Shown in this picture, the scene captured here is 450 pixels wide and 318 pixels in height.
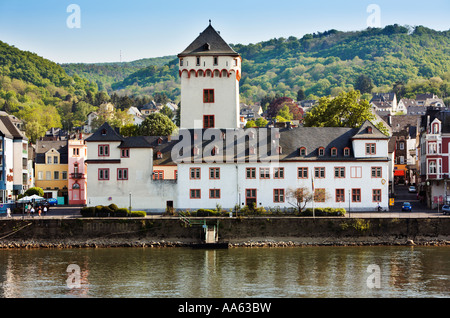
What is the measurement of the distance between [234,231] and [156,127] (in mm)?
64486

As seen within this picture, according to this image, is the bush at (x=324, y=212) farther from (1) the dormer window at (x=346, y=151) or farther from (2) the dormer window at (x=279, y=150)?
(2) the dormer window at (x=279, y=150)

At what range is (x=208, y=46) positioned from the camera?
99062 mm

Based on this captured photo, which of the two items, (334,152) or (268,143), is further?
(268,143)

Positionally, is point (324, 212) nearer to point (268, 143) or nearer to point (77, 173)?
point (268, 143)

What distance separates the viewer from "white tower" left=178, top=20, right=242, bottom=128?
325 ft

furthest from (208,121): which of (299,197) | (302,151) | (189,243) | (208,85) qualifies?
(189,243)

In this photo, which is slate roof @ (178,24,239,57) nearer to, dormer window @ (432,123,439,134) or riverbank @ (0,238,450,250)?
dormer window @ (432,123,439,134)

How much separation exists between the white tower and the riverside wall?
2127cm

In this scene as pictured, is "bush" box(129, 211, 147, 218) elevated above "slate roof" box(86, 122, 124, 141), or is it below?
below

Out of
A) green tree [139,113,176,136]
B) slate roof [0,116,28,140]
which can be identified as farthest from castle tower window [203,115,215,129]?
green tree [139,113,176,136]

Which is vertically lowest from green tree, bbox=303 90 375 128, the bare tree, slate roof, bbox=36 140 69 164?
the bare tree

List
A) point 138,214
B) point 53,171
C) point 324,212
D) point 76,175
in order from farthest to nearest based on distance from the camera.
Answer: point 53,171 < point 76,175 < point 138,214 < point 324,212

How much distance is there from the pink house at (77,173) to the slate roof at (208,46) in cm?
2692
